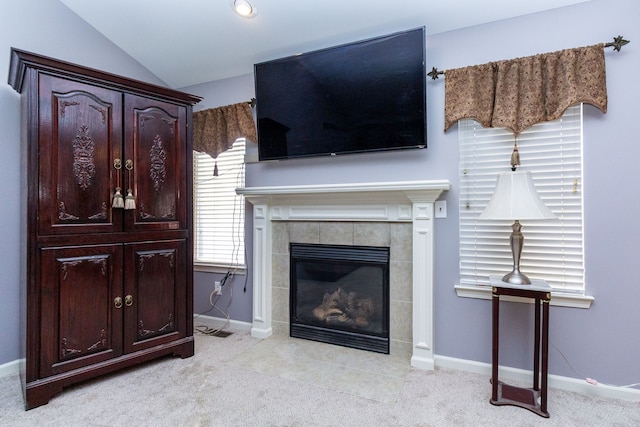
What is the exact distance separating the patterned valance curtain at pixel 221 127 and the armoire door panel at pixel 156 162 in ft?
1.98

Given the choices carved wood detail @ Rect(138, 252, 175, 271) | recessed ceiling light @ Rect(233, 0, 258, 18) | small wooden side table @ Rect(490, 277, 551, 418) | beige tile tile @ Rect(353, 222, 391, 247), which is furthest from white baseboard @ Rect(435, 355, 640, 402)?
recessed ceiling light @ Rect(233, 0, 258, 18)

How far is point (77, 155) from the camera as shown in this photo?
6.78 feet

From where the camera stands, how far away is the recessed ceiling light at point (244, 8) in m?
2.38

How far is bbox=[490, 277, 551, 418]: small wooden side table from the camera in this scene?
1.84 meters

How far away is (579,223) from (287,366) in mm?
2103

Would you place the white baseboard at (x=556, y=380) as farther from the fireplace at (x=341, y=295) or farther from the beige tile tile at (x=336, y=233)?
the beige tile tile at (x=336, y=233)

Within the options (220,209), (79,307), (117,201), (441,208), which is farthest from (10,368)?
(441,208)

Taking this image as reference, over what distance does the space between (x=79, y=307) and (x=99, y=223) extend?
0.52 meters

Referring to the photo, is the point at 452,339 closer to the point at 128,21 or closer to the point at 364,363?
the point at 364,363

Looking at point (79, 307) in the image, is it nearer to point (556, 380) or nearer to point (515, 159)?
point (515, 159)

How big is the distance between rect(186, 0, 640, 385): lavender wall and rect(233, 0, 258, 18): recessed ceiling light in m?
1.05

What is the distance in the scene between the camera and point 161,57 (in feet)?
10.0

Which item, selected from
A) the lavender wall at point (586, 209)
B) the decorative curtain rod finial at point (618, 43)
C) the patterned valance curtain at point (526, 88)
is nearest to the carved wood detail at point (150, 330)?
the lavender wall at point (586, 209)

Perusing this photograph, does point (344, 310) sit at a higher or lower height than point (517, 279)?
lower
